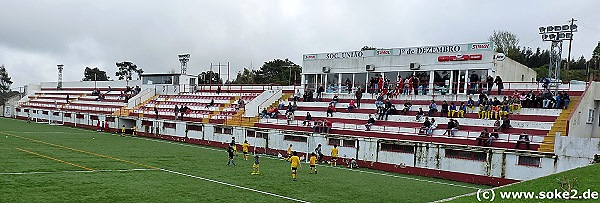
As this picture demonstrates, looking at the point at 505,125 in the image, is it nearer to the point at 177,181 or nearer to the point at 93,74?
the point at 177,181

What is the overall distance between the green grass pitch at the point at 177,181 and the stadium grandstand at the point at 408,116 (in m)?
1.96

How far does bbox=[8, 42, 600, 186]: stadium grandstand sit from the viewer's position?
23859 mm

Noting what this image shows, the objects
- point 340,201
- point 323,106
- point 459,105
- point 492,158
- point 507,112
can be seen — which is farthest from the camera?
point 323,106

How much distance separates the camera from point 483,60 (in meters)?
33.9

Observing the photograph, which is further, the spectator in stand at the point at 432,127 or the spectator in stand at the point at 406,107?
the spectator in stand at the point at 406,107

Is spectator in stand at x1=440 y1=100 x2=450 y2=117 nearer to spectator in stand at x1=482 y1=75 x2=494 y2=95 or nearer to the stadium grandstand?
the stadium grandstand

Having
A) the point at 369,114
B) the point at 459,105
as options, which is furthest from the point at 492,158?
the point at 369,114

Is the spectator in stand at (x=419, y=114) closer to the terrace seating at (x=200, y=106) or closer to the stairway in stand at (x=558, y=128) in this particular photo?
the stairway in stand at (x=558, y=128)

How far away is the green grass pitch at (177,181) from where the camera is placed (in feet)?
54.1

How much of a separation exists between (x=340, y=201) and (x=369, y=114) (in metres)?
16.7

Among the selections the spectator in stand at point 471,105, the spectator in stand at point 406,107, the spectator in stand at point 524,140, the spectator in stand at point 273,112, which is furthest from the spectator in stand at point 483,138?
the spectator in stand at point 273,112

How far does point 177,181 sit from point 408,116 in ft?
54.6

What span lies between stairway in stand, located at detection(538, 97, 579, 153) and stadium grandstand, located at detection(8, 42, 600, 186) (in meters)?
0.05

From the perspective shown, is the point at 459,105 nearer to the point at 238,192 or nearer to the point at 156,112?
the point at 238,192
